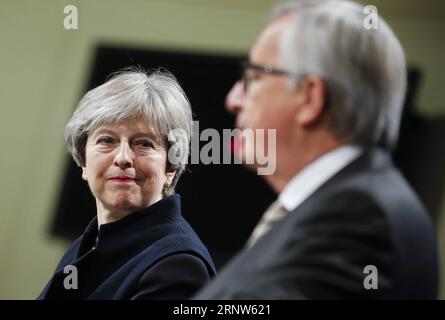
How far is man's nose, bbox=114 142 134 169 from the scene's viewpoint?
97 centimetres

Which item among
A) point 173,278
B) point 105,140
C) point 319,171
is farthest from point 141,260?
point 319,171

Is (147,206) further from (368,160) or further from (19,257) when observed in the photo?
(19,257)

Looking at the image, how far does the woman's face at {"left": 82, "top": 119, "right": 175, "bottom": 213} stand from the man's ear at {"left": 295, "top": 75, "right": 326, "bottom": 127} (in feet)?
0.78

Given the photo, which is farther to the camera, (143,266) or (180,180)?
(180,180)

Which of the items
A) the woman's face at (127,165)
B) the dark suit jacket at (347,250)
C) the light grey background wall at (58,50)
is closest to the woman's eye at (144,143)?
the woman's face at (127,165)

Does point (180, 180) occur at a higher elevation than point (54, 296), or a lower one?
higher

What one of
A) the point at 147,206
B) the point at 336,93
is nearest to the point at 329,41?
the point at 336,93

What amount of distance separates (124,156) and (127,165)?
0.04ft

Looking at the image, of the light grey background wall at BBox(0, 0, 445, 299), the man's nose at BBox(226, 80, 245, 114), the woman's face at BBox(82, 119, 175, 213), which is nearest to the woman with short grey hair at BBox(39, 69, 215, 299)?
the woman's face at BBox(82, 119, 175, 213)

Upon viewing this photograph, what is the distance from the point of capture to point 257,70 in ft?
2.76

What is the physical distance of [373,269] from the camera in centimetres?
73

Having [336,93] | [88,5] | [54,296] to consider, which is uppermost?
[88,5]

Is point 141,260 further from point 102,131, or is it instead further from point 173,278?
point 102,131
